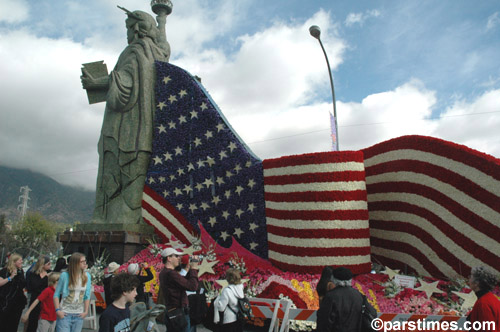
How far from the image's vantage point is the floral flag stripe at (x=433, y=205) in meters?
7.93

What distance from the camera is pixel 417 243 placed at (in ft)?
30.8

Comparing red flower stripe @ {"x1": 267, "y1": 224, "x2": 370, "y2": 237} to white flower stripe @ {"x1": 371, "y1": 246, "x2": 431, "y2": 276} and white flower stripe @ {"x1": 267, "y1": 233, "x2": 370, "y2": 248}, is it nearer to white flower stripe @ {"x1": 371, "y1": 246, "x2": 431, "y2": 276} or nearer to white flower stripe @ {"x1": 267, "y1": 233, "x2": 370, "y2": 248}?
white flower stripe @ {"x1": 267, "y1": 233, "x2": 370, "y2": 248}

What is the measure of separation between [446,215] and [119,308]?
25.1ft

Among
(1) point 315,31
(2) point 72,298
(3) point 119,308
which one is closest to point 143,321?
(3) point 119,308

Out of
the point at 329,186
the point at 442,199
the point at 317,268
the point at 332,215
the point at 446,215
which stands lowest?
the point at 317,268

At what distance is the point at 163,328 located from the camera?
855 centimetres

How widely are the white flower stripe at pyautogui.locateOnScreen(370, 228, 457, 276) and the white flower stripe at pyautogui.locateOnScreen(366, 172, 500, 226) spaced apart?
54.6 inches

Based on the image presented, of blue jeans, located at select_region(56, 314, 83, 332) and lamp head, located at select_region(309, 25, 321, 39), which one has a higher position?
lamp head, located at select_region(309, 25, 321, 39)

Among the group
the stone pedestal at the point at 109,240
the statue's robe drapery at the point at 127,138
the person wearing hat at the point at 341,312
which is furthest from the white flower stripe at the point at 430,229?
the statue's robe drapery at the point at 127,138

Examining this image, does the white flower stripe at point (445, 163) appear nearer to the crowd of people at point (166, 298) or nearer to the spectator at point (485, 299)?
the crowd of people at point (166, 298)

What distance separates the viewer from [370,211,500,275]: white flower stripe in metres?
8.16

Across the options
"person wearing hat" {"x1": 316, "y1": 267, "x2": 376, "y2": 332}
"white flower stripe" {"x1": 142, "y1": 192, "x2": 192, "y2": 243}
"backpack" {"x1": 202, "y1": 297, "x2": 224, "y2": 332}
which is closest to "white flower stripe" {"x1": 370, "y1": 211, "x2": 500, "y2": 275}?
"person wearing hat" {"x1": 316, "y1": 267, "x2": 376, "y2": 332}

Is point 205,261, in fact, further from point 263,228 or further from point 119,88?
point 119,88

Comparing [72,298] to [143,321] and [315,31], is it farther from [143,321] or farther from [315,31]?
[315,31]
